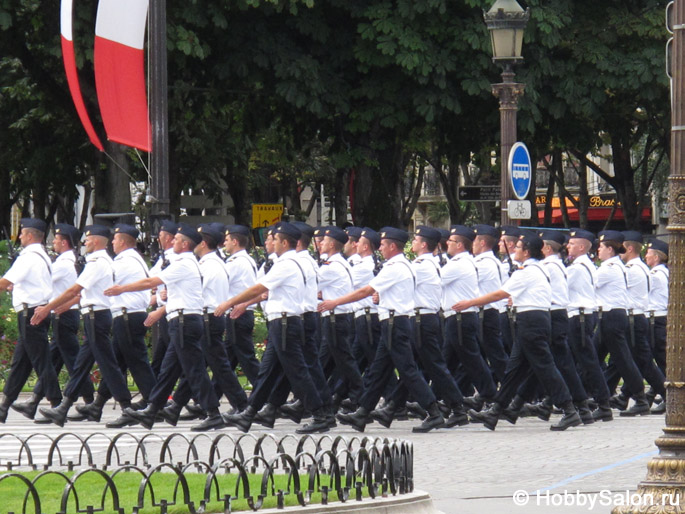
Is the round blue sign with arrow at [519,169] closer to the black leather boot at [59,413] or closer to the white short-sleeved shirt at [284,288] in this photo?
the white short-sleeved shirt at [284,288]

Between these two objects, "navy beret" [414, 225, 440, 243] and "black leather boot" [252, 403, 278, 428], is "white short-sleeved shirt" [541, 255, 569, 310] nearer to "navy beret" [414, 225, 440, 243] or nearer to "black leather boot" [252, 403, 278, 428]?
"navy beret" [414, 225, 440, 243]

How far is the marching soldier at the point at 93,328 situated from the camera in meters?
15.7

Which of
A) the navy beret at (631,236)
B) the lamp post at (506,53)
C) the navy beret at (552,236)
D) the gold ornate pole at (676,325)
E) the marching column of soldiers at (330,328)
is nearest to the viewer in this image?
the gold ornate pole at (676,325)

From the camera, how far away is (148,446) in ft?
44.6

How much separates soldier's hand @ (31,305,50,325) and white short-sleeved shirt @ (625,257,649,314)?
6571mm

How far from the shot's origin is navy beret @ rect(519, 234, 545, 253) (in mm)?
15734

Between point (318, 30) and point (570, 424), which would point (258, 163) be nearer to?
point (318, 30)

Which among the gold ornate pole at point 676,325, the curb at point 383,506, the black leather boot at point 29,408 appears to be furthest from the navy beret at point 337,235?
the gold ornate pole at point 676,325

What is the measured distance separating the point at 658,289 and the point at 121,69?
7486mm

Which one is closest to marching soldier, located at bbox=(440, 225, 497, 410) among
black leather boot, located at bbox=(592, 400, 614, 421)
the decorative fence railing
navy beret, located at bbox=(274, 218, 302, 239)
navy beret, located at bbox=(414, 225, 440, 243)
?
navy beret, located at bbox=(414, 225, 440, 243)

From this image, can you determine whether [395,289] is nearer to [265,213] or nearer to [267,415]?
[267,415]

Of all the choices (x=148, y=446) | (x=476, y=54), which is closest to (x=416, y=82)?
(x=476, y=54)

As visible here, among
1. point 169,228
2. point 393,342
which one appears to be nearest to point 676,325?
point 393,342

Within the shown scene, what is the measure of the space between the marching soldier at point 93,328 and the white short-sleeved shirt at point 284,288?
1802 millimetres
